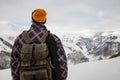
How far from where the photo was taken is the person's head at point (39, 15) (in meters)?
4.07

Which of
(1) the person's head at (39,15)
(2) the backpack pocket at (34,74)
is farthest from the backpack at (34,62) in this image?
(1) the person's head at (39,15)

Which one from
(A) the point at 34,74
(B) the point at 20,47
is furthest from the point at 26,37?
(A) the point at 34,74

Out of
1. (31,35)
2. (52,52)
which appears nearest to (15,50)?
(31,35)

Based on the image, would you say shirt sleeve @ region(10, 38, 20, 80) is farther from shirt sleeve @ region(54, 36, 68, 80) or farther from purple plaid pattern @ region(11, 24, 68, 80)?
shirt sleeve @ region(54, 36, 68, 80)

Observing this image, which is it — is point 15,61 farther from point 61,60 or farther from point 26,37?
point 61,60

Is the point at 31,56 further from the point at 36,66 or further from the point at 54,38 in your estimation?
the point at 54,38

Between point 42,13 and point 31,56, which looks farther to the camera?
point 42,13

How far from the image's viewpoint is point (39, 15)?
4.08 metres

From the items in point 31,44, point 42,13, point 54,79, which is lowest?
point 54,79

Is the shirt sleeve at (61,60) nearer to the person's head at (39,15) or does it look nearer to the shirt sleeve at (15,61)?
the person's head at (39,15)

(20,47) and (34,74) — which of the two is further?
(20,47)

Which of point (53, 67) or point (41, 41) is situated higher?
point (41, 41)

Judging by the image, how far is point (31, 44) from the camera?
3830 mm

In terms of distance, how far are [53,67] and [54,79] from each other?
207mm
